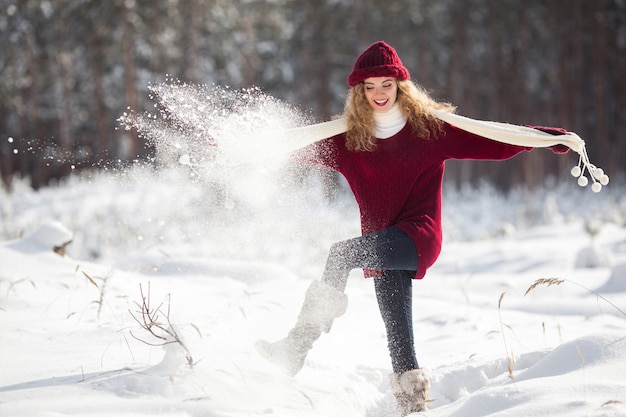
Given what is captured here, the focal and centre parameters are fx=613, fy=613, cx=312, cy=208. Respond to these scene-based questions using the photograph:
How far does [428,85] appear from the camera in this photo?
79.7ft

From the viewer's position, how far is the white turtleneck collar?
10.1ft

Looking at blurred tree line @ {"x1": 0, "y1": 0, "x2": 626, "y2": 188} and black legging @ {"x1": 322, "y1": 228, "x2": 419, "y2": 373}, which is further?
blurred tree line @ {"x1": 0, "y1": 0, "x2": 626, "y2": 188}

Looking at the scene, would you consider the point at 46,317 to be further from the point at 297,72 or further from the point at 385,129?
the point at 297,72

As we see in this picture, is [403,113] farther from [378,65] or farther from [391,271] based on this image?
[391,271]

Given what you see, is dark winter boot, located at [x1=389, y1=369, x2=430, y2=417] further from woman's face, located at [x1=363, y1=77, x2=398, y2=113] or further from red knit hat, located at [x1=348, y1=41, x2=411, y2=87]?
red knit hat, located at [x1=348, y1=41, x2=411, y2=87]

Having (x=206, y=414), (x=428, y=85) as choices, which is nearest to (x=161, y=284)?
(x=206, y=414)

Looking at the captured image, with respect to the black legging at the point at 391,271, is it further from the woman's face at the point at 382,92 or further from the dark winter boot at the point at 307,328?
the woman's face at the point at 382,92

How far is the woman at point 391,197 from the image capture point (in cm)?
285

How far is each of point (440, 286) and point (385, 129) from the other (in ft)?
11.9

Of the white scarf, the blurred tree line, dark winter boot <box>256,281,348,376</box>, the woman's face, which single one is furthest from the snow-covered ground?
the blurred tree line

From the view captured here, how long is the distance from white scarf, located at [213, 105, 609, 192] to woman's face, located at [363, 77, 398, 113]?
1.8 inches

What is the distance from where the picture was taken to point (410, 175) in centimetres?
302

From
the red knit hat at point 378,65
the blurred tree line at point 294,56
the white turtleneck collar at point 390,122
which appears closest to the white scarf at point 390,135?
the white turtleneck collar at point 390,122

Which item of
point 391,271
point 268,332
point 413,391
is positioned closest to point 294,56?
point 268,332
